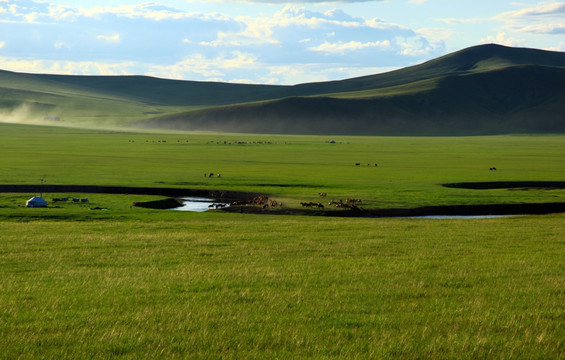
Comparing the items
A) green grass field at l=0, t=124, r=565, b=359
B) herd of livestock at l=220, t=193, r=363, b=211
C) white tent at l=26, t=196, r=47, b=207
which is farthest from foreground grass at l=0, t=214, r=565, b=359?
herd of livestock at l=220, t=193, r=363, b=211

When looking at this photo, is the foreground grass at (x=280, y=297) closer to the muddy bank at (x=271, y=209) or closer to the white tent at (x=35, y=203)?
the white tent at (x=35, y=203)

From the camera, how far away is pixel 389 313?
12711mm

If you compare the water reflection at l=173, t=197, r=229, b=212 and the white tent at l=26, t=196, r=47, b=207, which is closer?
the white tent at l=26, t=196, r=47, b=207

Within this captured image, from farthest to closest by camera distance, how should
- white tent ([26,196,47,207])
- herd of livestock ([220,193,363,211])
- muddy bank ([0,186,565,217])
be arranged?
herd of livestock ([220,193,363,211]) < muddy bank ([0,186,565,217]) < white tent ([26,196,47,207])

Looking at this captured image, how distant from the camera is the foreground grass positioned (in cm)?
1061

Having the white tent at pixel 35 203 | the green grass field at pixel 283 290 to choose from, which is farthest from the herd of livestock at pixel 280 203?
the green grass field at pixel 283 290

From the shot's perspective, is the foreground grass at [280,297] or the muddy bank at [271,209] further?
the muddy bank at [271,209]

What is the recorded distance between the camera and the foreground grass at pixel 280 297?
10.6 metres

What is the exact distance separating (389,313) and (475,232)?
15239mm

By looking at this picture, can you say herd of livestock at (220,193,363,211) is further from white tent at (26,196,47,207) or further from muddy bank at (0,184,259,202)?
white tent at (26,196,47,207)

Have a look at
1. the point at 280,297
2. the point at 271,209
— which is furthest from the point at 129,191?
the point at 280,297

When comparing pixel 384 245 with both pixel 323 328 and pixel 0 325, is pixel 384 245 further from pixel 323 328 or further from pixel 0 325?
pixel 0 325

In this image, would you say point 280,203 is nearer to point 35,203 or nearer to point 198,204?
point 198,204

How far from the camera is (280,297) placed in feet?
45.5
